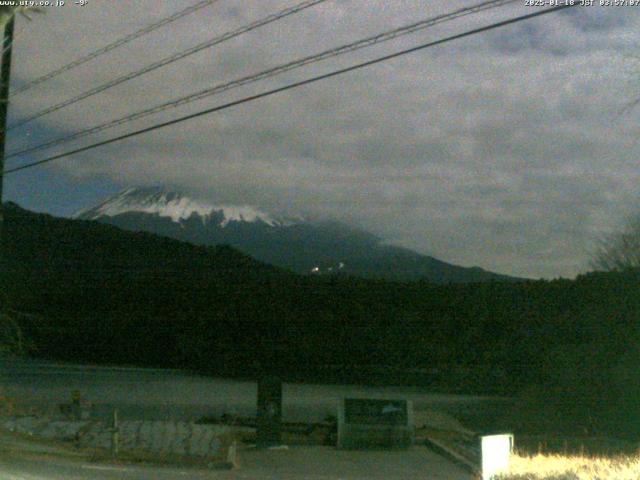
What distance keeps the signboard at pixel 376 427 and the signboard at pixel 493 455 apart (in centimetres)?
1028

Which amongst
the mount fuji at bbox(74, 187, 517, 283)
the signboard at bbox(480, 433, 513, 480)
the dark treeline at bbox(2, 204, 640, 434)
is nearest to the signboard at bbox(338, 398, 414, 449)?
the signboard at bbox(480, 433, 513, 480)

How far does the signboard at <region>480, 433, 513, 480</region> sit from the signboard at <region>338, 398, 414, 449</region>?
33.7 feet

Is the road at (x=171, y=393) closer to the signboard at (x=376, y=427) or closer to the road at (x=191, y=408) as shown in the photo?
the road at (x=191, y=408)

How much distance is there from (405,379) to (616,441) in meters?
18.6

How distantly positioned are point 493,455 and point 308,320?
30.4 metres

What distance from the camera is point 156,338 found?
43.9m

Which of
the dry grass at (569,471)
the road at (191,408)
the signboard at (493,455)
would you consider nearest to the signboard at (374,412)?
the road at (191,408)

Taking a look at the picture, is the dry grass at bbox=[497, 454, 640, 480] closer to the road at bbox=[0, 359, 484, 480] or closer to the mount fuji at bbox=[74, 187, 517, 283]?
the road at bbox=[0, 359, 484, 480]

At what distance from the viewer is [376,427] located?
2166cm

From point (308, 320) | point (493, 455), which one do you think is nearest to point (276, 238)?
point (308, 320)

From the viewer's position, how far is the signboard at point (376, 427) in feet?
70.6

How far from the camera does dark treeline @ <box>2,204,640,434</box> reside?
35719 mm

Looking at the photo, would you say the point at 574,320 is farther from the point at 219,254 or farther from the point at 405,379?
the point at 219,254

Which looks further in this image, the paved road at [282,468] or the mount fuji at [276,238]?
the mount fuji at [276,238]
